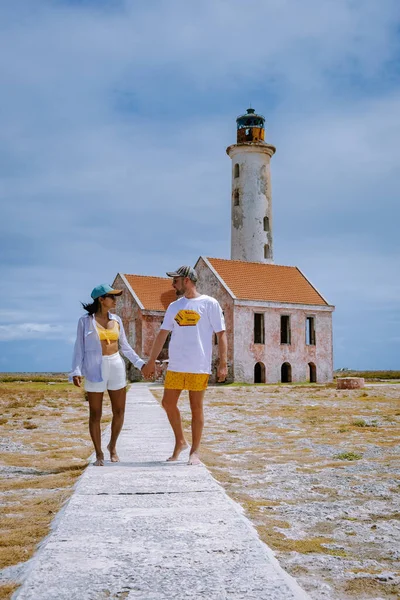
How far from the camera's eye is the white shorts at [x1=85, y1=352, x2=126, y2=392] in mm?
6570

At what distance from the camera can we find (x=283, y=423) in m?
12.4

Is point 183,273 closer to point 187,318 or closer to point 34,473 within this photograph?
→ point 187,318

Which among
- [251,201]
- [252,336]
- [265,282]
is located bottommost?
[252,336]

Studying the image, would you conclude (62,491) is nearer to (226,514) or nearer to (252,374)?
(226,514)

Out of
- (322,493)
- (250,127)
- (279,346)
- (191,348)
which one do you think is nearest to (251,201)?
(250,127)

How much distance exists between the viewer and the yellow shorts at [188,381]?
21.4 feet

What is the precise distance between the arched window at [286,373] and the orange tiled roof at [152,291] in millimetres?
7628

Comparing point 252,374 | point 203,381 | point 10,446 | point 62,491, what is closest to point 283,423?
point 10,446

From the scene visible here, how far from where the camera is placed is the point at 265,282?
36781mm

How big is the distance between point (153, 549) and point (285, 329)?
1304 inches

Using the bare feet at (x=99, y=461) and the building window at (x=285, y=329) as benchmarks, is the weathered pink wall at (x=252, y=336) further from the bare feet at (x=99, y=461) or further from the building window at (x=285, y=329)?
the bare feet at (x=99, y=461)


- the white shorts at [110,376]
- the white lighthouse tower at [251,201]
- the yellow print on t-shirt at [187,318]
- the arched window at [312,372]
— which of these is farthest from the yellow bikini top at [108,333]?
the white lighthouse tower at [251,201]

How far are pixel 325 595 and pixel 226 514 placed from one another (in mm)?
1181

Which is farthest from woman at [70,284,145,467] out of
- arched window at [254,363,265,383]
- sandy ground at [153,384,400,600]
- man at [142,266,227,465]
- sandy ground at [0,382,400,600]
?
arched window at [254,363,265,383]
